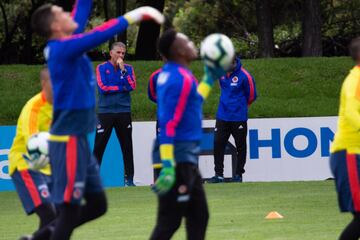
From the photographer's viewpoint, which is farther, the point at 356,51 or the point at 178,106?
the point at 356,51

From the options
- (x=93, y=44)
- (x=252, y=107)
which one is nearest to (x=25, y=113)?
(x=93, y=44)

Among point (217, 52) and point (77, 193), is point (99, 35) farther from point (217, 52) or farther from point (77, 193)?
point (77, 193)

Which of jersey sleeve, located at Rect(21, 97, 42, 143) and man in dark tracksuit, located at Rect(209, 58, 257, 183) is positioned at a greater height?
jersey sleeve, located at Rect(21, 97, 42, 143)

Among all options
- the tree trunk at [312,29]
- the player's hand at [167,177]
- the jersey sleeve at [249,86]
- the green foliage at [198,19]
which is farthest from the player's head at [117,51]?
the green foliage at [198,19]

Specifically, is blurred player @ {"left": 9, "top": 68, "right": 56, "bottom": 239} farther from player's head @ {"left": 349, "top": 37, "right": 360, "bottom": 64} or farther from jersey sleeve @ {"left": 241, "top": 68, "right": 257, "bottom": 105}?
jersey sleeve @ {"left": 241, "top": 68, "right": 257, "bottom": 105}

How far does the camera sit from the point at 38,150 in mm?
8609

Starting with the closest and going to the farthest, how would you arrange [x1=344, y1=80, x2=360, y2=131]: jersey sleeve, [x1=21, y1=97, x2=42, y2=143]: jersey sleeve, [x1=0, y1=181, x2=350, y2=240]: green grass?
[x1=344, y1=80, x2=360, y2=131]: jersey sleeve < [x1=21, y1=97, x2=42, y2=143]: jersey sleeve < [x1=0, y1=181, x2=350, y2=240]: green grass

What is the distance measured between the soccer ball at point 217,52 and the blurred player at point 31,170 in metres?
1.58

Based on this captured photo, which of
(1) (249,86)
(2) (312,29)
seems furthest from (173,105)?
(2) (312,29)

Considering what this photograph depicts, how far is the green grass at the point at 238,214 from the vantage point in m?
11.4

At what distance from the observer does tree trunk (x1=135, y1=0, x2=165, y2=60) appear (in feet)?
96.7

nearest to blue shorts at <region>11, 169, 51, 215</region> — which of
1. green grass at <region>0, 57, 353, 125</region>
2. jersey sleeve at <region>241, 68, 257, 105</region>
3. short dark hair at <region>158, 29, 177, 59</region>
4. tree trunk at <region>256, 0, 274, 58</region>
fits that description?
short dark hair at <region>158, 29, 177, 59</region>

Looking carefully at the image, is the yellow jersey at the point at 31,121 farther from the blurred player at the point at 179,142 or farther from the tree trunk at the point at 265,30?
the tree trunk at the point at 265,30

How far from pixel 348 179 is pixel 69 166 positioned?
2.29 meters
